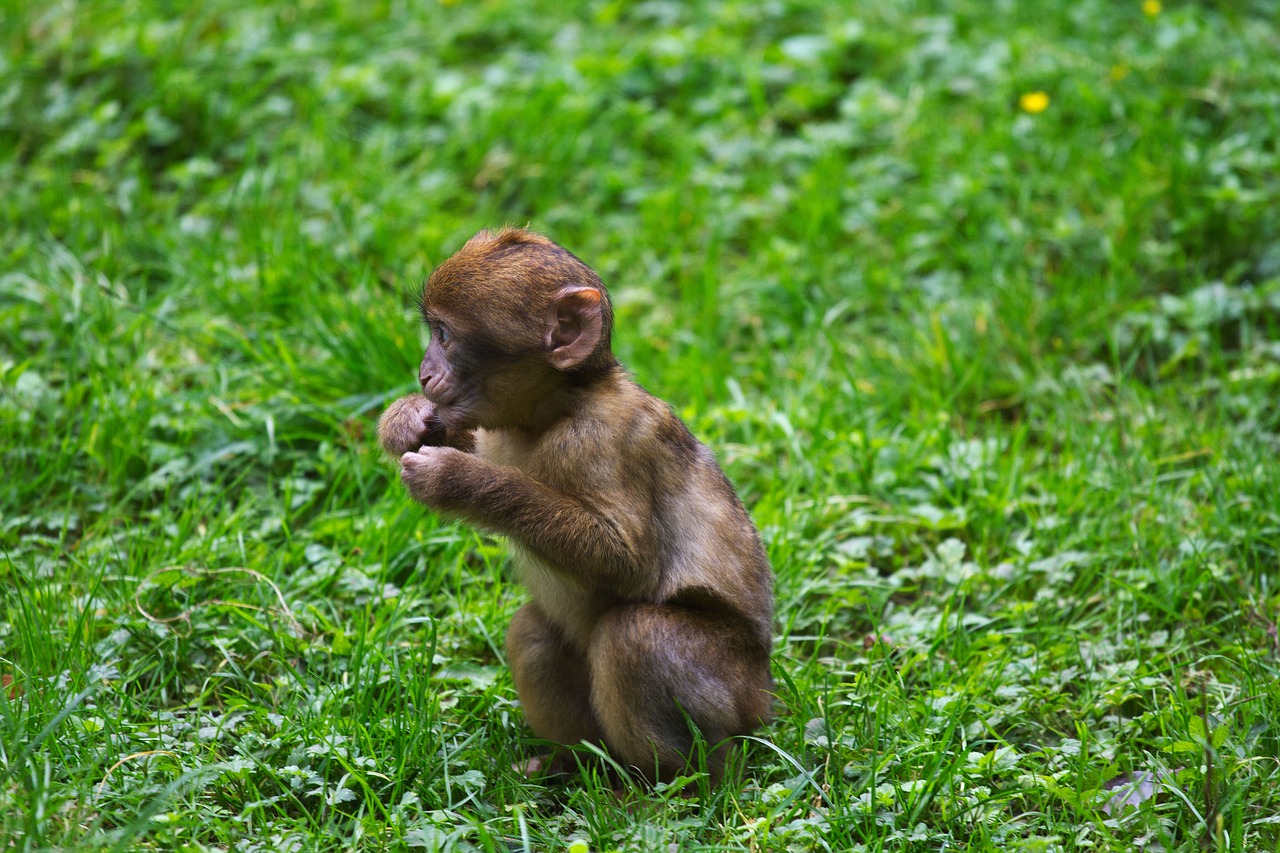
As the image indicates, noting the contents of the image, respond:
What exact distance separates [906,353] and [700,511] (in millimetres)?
2568

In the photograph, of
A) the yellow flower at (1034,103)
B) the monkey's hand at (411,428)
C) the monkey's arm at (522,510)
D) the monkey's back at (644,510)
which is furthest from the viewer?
the yellow flower at (1034,103)

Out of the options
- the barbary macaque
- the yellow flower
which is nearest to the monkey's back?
the barbary macaque

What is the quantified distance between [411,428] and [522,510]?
0.54 metres

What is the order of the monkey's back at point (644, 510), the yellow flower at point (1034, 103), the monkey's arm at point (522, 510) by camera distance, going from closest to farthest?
1. the monkey's arm at point (522, 510)
2. the monkey's back at point (644, 510)
3. the yellow flower at point (1034, 103)

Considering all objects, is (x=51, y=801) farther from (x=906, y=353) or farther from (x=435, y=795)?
(x=906, y=353)

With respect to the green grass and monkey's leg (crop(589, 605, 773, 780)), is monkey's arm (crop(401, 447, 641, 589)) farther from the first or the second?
the green grass

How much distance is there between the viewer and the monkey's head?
3.94 meters

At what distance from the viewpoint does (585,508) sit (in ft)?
12.5

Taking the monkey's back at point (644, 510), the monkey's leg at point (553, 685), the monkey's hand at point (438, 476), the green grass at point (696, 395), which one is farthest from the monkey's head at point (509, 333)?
the green grass at point (696, 395)

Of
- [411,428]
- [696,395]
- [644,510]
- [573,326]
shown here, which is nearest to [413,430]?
[411,428]

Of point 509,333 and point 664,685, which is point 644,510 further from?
point 509,333

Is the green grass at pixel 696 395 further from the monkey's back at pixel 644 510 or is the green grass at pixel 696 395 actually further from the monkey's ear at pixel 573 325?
the monkey's ear at pixel 573 325

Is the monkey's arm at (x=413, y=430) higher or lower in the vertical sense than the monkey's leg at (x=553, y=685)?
higher

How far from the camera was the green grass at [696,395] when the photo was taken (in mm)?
3773
